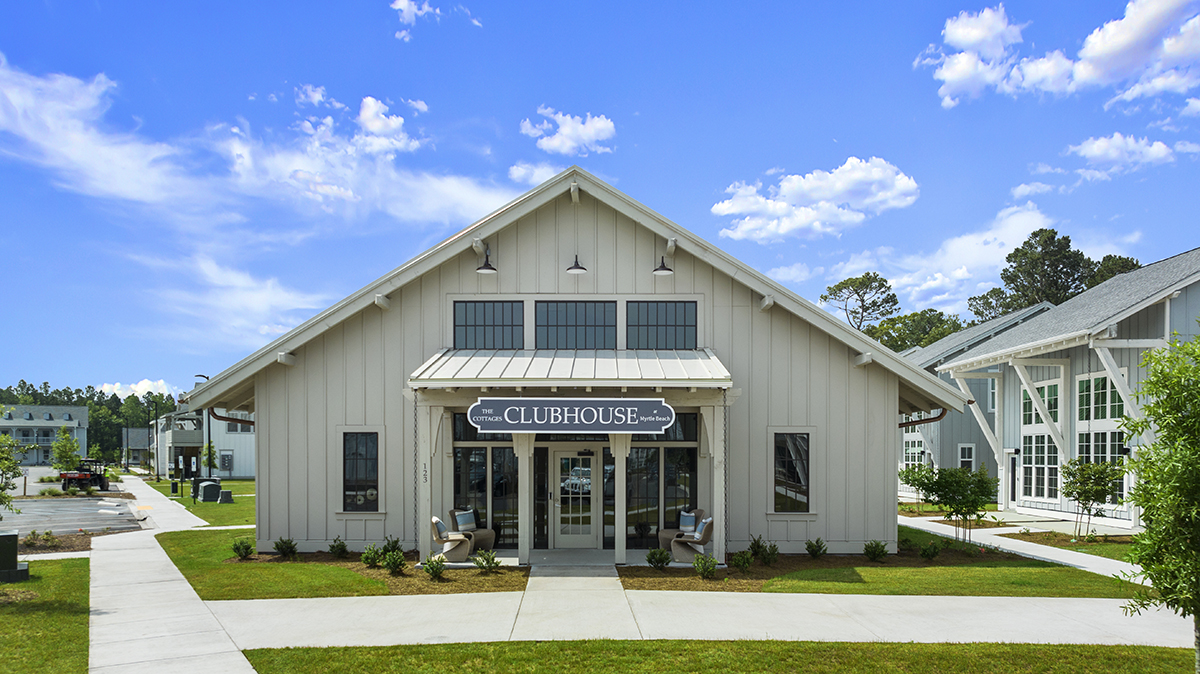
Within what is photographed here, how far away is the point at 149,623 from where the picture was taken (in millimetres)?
10258

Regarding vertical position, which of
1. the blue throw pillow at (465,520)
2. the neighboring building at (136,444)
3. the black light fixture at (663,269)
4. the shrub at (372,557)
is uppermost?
the black light fixture at (663,269)

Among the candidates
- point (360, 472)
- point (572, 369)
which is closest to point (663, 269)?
point (572, 369)

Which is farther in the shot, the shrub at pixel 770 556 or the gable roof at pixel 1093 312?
the gable roof at pixel 1093 312

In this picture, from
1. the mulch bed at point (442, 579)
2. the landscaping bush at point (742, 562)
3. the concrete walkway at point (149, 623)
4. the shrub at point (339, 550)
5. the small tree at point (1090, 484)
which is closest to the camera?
the concrete walkway at point (149, 623)

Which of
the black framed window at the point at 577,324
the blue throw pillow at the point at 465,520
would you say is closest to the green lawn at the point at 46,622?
the blue throw pillow at the point at 465,520

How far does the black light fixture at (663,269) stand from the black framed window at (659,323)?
801 millimetres

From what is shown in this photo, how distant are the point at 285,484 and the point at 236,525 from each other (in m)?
8.51

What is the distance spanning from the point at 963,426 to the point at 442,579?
26909mm

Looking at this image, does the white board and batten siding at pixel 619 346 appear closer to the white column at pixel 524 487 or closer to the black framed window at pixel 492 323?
the black framed window at pixel 492 323

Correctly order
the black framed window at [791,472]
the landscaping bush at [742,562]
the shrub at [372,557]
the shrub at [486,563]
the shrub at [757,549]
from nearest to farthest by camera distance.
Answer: the shrub at [486,563] < the landscaping bush at [742,562] < the shrub at [372,557] < the shrub at [757,549] < the black framed window at [791,472]

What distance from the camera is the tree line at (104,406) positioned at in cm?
11188

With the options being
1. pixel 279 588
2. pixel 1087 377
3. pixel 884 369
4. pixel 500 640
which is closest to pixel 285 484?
pixel 279 588

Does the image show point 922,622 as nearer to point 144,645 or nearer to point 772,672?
point 772,672

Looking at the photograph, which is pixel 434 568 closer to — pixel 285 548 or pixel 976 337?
pixel 285 548
